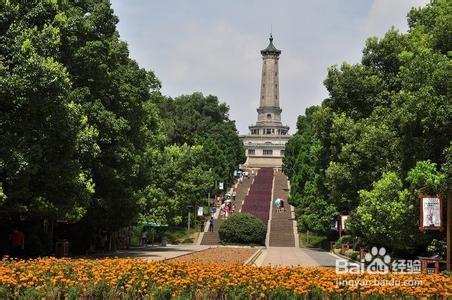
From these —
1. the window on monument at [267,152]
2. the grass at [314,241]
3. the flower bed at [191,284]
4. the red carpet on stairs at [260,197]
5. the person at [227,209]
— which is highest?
the window on monument at [267,152]

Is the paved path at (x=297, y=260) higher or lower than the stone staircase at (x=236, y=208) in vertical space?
lower

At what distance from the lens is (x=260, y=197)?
70.2 meters

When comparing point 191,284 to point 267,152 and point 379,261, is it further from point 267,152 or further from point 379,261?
point 267,152

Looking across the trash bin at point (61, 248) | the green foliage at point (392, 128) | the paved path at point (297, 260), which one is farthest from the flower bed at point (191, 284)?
the trash bin at point (61, 248)

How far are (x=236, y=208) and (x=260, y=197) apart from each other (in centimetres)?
800

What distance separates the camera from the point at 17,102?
54.3 ft

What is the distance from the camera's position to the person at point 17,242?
21516 millimetres

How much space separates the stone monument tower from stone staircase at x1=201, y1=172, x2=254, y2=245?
2756 centimetres

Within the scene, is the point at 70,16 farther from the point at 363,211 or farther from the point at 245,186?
the point at 245,186

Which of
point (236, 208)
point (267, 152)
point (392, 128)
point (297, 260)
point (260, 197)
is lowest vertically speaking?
point (297, 260)

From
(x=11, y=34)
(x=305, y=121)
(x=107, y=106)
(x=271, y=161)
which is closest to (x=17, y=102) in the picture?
(x=11, y=34)

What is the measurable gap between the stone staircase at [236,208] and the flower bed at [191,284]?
102 feet

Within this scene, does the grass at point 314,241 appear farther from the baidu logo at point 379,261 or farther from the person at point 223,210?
the baidu logo at point 379,261

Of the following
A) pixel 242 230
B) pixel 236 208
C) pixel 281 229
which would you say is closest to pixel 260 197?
pixel 236 208
